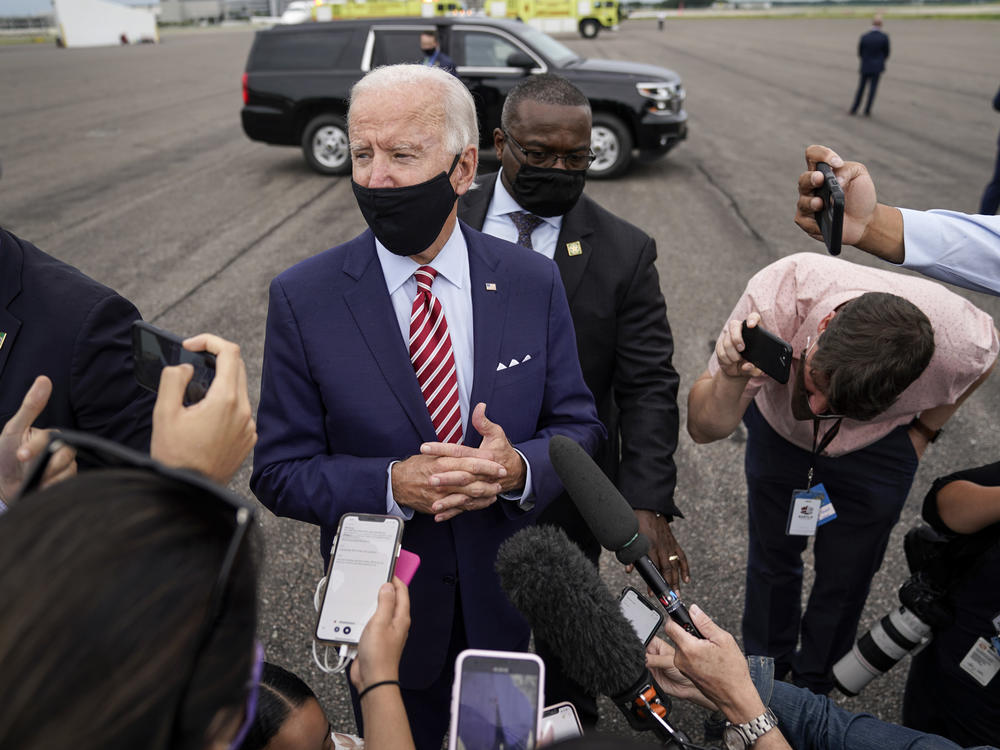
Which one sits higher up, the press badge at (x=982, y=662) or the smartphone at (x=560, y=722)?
the smartphone at (x=560, y=722)

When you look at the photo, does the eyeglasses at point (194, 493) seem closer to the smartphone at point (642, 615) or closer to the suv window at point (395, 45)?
the smartphone at point (642, 615)

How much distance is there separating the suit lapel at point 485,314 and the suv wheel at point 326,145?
340 inches

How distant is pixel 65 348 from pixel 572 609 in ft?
4.54

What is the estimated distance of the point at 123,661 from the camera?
2.77ft

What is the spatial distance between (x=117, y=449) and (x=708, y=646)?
1216 millimetres

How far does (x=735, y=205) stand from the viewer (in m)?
9.30

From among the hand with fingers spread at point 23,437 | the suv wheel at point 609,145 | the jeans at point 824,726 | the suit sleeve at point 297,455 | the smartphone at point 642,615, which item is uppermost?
the hand with fingers spread at point 23,437

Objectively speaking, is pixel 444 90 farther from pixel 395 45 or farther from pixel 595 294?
pixel 395 45

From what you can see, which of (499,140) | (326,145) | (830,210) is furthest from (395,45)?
(830,210)

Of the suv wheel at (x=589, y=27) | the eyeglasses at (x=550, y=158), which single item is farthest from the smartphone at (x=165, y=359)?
the suv wheel at (x=589, y=27)

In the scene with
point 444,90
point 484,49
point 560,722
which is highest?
point 444,90

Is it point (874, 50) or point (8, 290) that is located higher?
point (8, 290)

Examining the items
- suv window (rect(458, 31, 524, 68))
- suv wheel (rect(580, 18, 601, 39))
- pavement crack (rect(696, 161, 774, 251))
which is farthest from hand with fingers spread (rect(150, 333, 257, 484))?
suv wheel (rect(580, 18, 601, 39))

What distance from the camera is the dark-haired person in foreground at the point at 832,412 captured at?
2.19m
